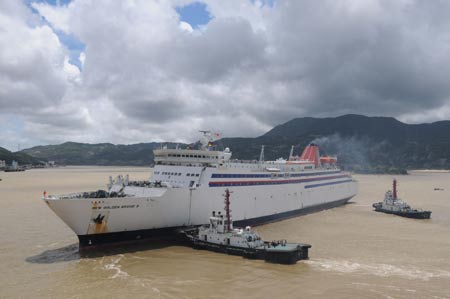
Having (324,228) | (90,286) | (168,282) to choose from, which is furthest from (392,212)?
(90,286)

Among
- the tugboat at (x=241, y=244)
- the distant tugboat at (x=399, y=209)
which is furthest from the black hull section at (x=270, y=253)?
the distant tugboat at (x=399, y=209)

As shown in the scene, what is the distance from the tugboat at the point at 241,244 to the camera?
24.3 metres

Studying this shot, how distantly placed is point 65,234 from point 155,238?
8.63 m

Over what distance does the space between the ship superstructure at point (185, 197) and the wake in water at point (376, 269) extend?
10.5 metres

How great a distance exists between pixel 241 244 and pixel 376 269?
8787 mm

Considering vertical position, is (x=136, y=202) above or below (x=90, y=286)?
above

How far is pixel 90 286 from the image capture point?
775 inches

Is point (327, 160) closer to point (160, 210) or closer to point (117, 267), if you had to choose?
point (160, 210)

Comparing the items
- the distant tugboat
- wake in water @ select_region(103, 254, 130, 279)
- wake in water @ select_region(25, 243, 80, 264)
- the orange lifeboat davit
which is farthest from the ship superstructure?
the orange lifeboat davit

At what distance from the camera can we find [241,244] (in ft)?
86.5

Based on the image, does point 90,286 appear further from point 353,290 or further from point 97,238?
point 353,290

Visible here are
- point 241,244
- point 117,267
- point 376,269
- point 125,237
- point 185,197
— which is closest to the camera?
point 376,269

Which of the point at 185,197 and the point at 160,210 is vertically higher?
the point at 185,197

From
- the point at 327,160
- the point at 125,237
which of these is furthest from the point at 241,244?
the point at 327,160
